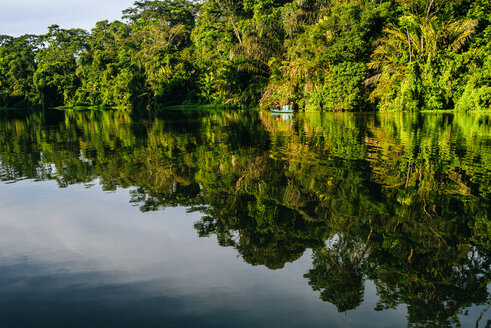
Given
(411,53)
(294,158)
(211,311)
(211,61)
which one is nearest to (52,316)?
(211,311)

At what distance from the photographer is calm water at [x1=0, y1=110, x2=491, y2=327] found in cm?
449

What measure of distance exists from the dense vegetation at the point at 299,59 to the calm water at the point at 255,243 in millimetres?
21863

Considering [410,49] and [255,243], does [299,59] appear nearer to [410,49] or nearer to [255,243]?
[410,49]

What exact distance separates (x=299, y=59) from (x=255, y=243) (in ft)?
120

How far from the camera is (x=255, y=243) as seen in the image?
6371 mm

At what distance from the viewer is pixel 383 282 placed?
497 centimetres

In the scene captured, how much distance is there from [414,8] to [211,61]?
32446mm

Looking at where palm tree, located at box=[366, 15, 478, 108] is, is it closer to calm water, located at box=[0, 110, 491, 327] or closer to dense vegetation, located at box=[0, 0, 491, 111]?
dense vegetation, located at box=[0, 0, 491, 111]

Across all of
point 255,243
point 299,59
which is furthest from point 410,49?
point 255,243

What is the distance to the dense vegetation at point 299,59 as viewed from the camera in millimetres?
31656

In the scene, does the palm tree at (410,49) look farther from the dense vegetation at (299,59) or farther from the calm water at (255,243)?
the calm water at (255,243)

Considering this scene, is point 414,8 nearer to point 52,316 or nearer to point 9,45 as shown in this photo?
point 52,316

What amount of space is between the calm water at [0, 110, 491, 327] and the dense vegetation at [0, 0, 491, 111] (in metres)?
21.9

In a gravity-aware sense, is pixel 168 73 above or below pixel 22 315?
above
